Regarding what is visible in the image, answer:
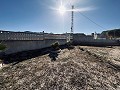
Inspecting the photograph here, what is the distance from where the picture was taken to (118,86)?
436 inches

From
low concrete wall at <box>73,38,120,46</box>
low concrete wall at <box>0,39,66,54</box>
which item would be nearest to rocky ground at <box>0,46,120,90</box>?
low concrete wall at <box>0,39,66,54</box>

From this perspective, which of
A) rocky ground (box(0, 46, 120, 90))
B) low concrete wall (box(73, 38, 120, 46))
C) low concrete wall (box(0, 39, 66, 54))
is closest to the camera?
rocky ground (box(0, 46, 120, 90))

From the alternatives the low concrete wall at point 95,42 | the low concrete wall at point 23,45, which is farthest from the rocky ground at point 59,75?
the low concrete wall at point 95,42

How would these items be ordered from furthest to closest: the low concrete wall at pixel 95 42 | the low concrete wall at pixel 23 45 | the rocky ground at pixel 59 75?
the low concrete wall at pixel 95 42 → the low concrete wall at pixel 23 45 → the rocky ground at pixel 59 75

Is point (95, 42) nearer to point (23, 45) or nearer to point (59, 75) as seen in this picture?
point (23, 45)

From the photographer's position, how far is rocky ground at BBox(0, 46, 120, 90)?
34.3 feet

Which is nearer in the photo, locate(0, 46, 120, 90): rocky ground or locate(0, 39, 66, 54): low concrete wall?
locate(0, 46, 120, 90): rocky ground

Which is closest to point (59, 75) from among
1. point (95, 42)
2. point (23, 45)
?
point (23, 45)

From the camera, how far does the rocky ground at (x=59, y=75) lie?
10.5 meters

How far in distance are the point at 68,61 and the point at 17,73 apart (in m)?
4.76

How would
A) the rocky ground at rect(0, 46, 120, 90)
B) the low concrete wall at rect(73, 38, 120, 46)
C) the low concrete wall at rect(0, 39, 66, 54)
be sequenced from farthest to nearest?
the low concrete wall at rect(73, 38, 120, 46) < the low concrete wall at rect(0, 39, 66, 54) < the rocky ground at rect(0, 46, 120, 90)

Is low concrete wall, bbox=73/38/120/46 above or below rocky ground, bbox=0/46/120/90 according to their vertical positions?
above

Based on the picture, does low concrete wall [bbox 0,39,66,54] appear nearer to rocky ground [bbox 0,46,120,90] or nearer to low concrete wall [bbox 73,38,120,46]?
rocky ground [bbox 0,46,120,90]

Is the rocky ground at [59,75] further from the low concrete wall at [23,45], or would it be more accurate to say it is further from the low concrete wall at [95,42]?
the low concrete wall at [95,42]
